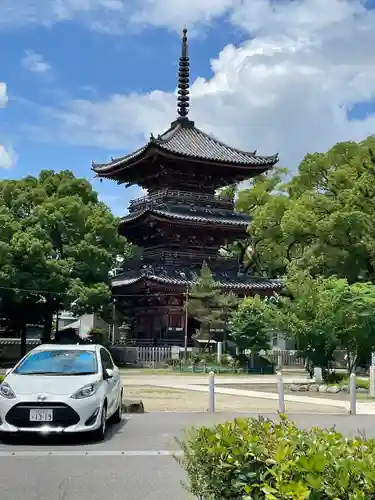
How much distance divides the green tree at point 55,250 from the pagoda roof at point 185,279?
5.88 ft

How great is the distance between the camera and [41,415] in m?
10.5

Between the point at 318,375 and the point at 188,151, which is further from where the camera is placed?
the point at 188,151

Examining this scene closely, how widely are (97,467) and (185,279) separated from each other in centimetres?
3436

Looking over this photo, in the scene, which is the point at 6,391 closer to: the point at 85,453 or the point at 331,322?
the point at 85,453

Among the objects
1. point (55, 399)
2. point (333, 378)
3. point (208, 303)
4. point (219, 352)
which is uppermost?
point (208, 303)

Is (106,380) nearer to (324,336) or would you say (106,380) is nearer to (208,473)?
(208,473)

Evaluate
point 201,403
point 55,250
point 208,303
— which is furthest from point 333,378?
point 55,250

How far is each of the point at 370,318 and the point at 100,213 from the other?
69.4 ft

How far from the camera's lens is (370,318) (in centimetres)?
2688

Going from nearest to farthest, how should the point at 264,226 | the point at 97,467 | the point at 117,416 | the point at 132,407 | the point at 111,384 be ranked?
the point at 97,467 → the point at 111,384 → the point at 117,416 → the point at 132,407 → the point at 264,226

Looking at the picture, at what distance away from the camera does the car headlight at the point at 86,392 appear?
1064 centimetres

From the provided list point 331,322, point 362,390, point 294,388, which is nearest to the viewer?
point 362,390

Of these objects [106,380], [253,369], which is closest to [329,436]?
[106,380]

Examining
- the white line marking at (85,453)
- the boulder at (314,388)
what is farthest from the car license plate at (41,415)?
the boulder at (314,388)
